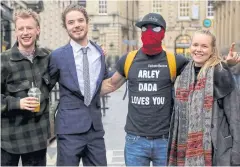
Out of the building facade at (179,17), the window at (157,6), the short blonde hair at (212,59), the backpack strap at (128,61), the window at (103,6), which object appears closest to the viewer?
the short blonde hair at (212,59)

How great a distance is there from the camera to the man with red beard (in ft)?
13.2

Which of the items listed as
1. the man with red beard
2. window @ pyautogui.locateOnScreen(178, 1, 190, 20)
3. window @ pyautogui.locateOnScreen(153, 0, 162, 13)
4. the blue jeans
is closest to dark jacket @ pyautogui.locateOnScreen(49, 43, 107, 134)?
the man with red beard

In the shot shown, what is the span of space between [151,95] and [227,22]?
35744 mm

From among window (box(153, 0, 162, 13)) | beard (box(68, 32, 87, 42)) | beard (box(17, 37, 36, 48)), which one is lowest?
beard (box(17, 37, 36, 48))

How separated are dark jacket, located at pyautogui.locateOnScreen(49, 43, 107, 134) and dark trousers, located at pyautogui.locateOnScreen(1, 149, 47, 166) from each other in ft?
0.84

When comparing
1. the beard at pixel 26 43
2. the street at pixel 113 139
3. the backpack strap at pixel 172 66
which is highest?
the beard at pixel 26 43

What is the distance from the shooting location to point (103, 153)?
14.1ft

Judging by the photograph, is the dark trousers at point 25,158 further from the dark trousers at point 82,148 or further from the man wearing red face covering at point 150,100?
the man wearing red face covering at point 150,100

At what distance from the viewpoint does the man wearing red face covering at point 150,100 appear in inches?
168

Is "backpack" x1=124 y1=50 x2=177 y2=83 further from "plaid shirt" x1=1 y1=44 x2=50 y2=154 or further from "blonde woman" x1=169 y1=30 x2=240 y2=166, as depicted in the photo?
"plaid shirt" x1=1 y1=44 x2=50 y2=154

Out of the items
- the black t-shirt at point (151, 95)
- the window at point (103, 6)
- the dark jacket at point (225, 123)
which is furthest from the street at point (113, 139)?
the window at point (103, 6)

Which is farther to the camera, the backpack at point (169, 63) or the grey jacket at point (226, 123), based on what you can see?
the backpack at point (169, 63)

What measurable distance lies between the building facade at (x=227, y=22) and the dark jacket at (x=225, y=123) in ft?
86.9

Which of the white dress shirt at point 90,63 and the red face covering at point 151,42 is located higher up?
the red face covering at point 151,42
